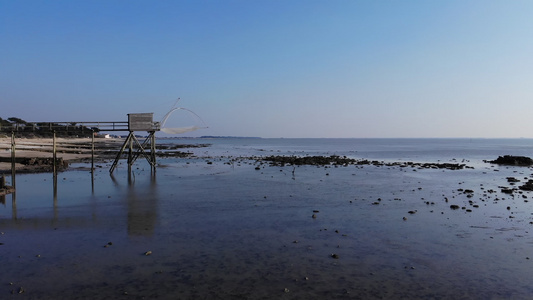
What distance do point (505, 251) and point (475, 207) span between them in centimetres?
950

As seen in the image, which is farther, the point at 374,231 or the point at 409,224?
the point at 409,224

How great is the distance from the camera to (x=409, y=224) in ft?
58.4

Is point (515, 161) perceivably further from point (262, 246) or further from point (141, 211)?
point (141, 211)

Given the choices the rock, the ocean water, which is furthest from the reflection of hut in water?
the rock

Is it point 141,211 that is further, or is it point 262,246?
point 141,211

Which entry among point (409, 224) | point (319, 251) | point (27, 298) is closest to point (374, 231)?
point (409, 224)

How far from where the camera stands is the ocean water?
994 centimetres

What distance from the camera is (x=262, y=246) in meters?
13.8

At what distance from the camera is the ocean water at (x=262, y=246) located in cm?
994

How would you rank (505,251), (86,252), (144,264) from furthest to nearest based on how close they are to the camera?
(505,251) → (86,252) → (144,264)

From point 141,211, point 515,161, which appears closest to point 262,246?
point 141,211

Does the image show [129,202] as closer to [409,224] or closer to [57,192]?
[57,192]

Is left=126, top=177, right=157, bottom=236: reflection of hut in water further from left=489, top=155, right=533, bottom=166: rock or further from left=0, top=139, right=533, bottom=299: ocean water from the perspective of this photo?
Answer: left=489, top=155, right=533, bottom=166: rock

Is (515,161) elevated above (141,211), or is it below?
above
